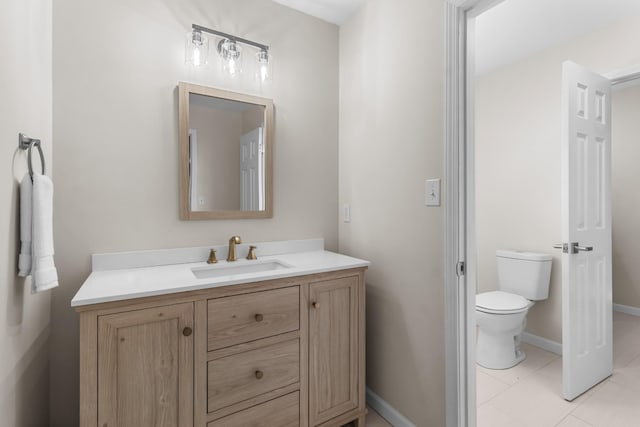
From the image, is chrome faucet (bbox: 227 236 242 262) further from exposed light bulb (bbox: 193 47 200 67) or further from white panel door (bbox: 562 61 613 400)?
white panel door (bbox: 562 61 613 400)

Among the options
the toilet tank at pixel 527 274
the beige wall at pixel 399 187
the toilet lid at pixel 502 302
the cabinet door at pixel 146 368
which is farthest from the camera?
the toilet tank at pixel 527 274

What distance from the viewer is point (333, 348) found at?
1.56 m

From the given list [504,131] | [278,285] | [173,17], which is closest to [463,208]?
[278,285]

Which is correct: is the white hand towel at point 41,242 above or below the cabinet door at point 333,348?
above

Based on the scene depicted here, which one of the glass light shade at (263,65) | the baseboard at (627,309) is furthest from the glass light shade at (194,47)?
the baseboard at (627,309)

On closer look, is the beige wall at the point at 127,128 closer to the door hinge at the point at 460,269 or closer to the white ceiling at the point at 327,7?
the white ceiling at the point at 327,7

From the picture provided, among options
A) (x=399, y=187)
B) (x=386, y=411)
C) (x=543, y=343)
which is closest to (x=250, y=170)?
(x=399, y=187)

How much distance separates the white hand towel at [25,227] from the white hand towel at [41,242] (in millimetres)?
21

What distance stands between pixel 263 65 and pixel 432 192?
1.20m

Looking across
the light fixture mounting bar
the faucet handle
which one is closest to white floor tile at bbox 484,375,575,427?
the faucet handle

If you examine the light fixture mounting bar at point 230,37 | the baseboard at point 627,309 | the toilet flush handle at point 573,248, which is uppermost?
the light fixture mounting bar at point 230,37

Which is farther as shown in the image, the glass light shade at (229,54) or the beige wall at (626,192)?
the beige wall at (626,192)

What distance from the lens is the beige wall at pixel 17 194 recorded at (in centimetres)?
93

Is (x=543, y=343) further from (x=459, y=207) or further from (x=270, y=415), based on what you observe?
(x=270, y=415)
